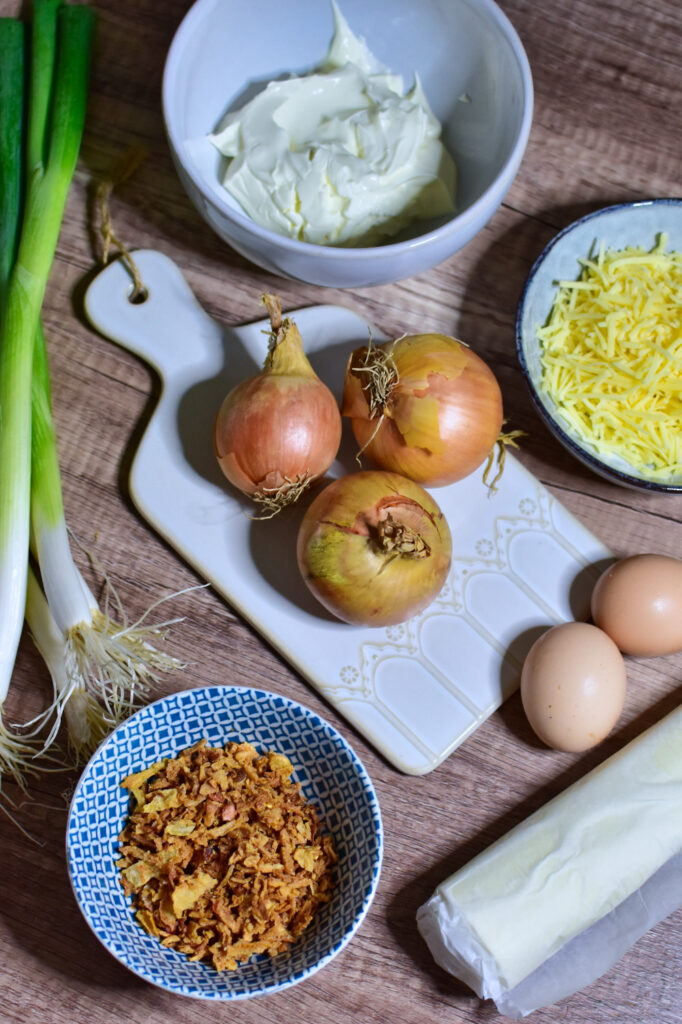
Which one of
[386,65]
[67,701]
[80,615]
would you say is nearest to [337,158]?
[386,65]

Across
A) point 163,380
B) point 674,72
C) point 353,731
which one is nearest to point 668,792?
point 353,731

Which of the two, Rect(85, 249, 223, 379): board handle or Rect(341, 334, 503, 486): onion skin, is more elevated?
Rect(341, 334, 503, 486): onion skin

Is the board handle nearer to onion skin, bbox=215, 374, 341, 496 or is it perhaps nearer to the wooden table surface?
the wooden table surface

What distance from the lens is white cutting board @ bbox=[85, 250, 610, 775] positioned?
1217 millimetres

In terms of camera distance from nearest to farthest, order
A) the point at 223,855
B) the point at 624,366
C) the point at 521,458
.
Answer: the point at 223,855 → the point at 624,366 → the point at 521,458

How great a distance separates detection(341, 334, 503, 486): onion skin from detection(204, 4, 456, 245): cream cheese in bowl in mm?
174

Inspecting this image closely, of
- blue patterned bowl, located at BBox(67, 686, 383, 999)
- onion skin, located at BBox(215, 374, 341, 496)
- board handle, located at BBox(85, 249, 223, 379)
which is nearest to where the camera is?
blue patterned bowl, located at BBox(67, 686, 383, 999)

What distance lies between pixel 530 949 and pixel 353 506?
574mm

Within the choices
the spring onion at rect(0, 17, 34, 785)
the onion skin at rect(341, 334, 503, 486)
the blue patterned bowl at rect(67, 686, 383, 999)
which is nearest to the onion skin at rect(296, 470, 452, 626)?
the onion skin at rect(341, 334, 503, 486)

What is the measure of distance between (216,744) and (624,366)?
28.2 inches

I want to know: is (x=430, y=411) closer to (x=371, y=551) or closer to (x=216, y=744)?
(x=371, y=551)

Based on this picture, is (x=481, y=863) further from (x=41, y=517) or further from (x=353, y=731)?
(x=41, y=517)

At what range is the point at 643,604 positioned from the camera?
116cm

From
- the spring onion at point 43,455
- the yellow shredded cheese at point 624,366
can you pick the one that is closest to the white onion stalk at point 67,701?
the spring onion at point 43,455
